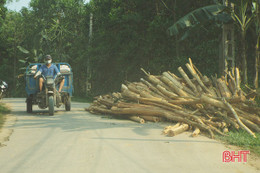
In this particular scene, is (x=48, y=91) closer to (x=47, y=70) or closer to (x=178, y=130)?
(x=47, y=70)

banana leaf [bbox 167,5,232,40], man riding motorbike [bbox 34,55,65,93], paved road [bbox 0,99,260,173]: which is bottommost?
paved road [bbox 0,99,260,173]

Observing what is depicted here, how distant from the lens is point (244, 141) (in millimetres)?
6570

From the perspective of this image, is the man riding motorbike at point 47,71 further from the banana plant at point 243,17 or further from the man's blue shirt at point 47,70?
the banana plant at point 243,17

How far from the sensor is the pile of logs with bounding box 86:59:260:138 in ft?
26.1

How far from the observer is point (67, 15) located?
144 ft

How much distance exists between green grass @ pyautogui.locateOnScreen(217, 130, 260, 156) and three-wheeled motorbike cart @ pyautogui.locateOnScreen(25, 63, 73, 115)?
6445mm

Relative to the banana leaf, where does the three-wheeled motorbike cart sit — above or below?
below

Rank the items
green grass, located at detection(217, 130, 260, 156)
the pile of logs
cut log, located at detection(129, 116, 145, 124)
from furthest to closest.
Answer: cut log, located at detection(129, 116, 145, 124) < the pile of logs < green grass, located at detection(217, 130, 260, 156)

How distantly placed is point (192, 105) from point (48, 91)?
5019 mm

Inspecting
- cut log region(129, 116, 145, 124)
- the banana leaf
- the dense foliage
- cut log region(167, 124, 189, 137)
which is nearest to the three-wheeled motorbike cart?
cut log region(129, 116, 145, 124)

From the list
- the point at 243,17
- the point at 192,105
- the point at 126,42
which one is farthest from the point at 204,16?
the point at 126,42

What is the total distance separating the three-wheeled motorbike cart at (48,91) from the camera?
39.1 ft

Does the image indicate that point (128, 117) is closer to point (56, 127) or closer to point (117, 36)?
point (56, 127)

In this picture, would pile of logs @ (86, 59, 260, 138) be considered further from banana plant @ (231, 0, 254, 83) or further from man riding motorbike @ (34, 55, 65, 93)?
banana plant @ (231, 0, 254, 83)
